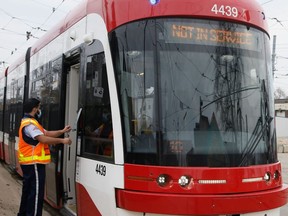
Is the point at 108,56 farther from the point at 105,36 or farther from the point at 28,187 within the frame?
the point at 28,187

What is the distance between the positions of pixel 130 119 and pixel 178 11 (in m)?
1.30

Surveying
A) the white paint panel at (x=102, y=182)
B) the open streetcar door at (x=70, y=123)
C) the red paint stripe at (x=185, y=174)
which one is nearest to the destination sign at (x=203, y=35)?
the red paint stripe at (x=185, y=174)

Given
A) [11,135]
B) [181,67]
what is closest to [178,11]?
[181,67]

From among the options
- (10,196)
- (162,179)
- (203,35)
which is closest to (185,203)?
(162,179)

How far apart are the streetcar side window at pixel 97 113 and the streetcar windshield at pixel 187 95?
247 millimetres

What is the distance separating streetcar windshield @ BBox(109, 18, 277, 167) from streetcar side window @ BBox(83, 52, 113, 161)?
9.7 inches

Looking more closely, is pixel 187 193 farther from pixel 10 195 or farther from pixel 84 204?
pixel 10 195

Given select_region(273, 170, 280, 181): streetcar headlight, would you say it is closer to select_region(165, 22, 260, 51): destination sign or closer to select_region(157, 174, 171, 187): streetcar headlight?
select_region(157, 174, 171, 187): streetcar headlight

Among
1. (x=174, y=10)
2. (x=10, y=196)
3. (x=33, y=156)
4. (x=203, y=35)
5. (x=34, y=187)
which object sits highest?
(x=174, y=10)

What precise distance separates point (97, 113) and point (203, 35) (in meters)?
1.51

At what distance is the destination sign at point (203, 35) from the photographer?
4.55 metres

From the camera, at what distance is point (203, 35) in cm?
461

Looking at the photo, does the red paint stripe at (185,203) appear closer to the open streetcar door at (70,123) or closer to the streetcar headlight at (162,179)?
the streetcar headlight at (162,179)

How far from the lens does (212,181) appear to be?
4289 millimetres
